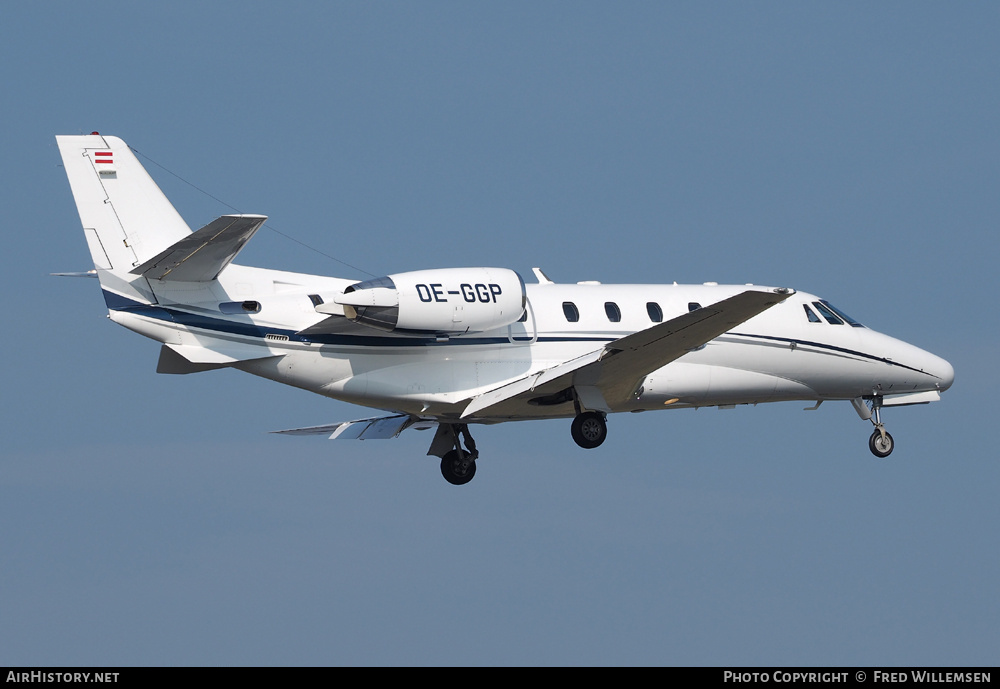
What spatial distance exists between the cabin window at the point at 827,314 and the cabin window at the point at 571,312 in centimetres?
541

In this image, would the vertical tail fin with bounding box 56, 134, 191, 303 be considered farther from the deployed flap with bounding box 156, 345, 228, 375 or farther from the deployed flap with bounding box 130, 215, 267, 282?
the deployed flap with bounding box 156, 345, 228, 375

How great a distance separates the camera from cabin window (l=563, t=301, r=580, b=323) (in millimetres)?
23984

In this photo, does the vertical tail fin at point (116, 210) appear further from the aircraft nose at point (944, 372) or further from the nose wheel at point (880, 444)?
the aircraft nose at point (944, 372)

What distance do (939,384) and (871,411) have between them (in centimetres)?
155

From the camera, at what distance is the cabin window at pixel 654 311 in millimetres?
24719

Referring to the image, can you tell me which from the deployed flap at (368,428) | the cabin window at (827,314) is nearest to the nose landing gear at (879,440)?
the cabin window at (827,314)

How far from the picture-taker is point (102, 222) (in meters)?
21.2

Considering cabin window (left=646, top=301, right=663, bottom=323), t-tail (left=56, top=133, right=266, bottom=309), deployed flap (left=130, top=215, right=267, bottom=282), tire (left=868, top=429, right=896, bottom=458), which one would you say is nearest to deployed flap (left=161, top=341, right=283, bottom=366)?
t-tail (left=56, top=133, right=266, bottom=309)

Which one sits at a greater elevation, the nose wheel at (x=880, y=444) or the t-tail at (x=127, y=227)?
the t-tail at (x=127, y=227)

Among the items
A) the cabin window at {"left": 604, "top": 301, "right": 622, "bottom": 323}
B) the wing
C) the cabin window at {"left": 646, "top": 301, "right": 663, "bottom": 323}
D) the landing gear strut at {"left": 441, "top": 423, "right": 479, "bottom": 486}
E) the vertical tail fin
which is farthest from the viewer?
the landing gear strut at {"left": 441, "top": 423, "right": 479, "bottom": 486}

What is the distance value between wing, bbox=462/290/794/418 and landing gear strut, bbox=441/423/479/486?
205 centimetres

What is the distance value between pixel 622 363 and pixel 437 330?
124 inches

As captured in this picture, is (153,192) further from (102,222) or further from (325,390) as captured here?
(325,390)

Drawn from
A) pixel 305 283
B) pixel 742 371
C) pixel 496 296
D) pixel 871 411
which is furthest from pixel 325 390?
pixel 871 411
